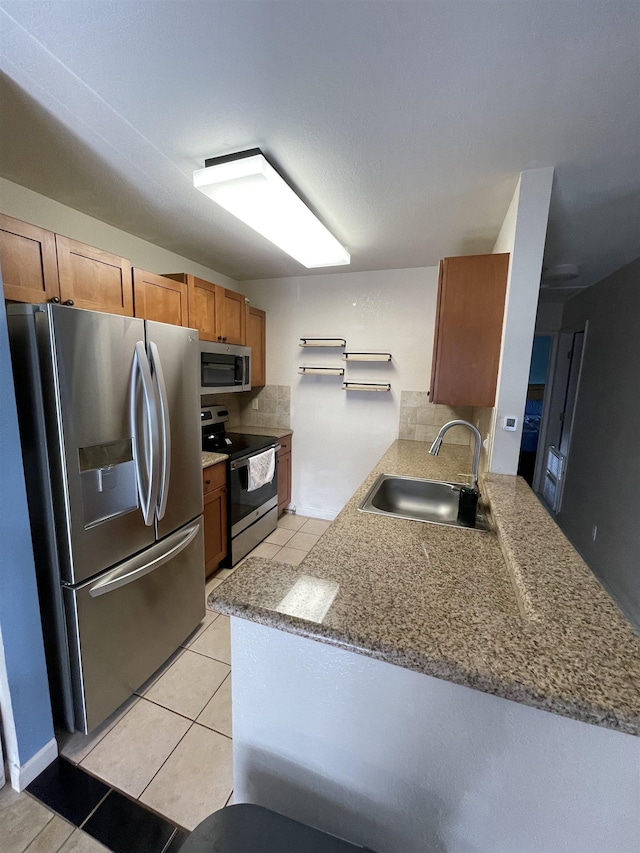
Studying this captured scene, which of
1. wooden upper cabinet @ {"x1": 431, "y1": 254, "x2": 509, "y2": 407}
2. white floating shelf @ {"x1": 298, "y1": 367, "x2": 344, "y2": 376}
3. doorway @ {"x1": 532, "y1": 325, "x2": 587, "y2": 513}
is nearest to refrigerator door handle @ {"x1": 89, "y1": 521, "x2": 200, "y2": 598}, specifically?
wooden upper cabinet @ {"x1": 431, "y1": 254, "x2": 509, "y2": 407}

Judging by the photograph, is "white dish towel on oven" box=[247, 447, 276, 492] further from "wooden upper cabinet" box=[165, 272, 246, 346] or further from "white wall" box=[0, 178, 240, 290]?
"white wall" box=[0, 178, 240, 290]

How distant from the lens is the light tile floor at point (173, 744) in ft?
4.01

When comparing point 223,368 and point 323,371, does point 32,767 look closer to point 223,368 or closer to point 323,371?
point 223,368

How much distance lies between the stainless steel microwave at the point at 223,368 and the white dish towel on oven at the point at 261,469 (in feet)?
2.08

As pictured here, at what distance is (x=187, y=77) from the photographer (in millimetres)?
1071

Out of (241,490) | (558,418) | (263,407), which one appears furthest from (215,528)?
(558,418)

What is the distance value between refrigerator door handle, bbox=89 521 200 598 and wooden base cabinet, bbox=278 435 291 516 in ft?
4.87

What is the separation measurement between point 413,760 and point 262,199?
2.08 metres

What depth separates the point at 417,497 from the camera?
1.88 m

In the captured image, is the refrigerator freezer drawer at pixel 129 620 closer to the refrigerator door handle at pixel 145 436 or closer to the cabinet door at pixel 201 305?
the refrigerator door handle at pixel 145 436

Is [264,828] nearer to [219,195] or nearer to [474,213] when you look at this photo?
[219,195]

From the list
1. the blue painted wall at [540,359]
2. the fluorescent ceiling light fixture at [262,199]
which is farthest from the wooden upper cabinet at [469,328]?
the blue painted wall at [540,359]

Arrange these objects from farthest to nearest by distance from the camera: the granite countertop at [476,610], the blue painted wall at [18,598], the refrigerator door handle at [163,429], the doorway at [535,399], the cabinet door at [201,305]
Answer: the doorway at [535,399]
the cabinet door at [201,305]
the refrigerator door handle at [163,429]
the blue painted wall at [18,598]
the granite countertop at [476,610]

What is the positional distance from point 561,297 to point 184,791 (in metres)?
5.30
